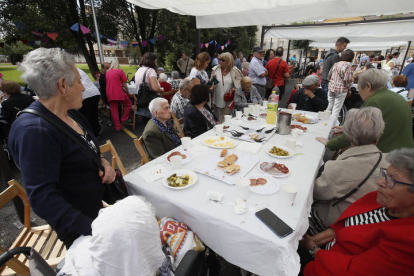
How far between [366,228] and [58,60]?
213 cm

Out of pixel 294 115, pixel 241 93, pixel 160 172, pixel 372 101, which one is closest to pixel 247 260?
pixel 160 172

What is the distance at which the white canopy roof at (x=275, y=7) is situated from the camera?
3.28 metres

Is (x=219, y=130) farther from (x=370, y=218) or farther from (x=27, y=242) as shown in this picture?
(x=27, y=242)

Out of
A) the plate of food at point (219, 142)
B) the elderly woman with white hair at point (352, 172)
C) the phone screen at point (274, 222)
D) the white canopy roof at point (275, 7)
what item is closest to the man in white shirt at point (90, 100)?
the white canopy roof at point (275, 7)

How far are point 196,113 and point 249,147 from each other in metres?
1.08

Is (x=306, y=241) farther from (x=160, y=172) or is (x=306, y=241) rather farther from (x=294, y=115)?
(x=294, y=115)

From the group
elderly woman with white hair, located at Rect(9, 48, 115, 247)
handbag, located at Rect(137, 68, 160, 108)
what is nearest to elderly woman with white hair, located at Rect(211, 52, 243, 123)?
handbag, located at Rect(137, 68, 160, 108)

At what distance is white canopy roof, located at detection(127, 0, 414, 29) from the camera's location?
10.8ft

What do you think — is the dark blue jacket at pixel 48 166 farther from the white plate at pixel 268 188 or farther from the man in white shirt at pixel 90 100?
the man in white shirt at pixel 90 100

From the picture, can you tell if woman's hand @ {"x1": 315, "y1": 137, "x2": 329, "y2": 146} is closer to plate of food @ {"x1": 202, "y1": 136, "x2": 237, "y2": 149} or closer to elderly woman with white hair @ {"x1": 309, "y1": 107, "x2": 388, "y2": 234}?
elderly woman with white hair @ {"x1": 309, "y1": 107, "x2": 388, "y2": 234}

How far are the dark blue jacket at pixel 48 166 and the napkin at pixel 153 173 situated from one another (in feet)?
1.76

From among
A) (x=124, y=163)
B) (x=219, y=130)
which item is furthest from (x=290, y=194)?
(x=124, y=163)

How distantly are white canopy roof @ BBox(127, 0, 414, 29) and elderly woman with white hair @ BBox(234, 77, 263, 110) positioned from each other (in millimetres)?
1355

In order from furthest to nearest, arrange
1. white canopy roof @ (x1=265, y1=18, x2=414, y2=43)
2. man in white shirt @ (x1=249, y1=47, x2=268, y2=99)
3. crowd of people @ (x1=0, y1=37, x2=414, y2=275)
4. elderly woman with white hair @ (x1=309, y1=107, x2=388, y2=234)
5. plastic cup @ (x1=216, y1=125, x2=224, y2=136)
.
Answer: white canopy roof @ (x1=265, y1=18, x2=414, y2=43) < man in white shirt @ (x1=249, y1=47, x2=268, y2=99) < plastic cup @ (x1=216, y1=125, x2=224, y2=136) < elderly woman with white hair @ (x1=309, y1=107, x2=388, y2=234) < crowd of people @ (x1=0, y1=37, x2=414, y2=275)
